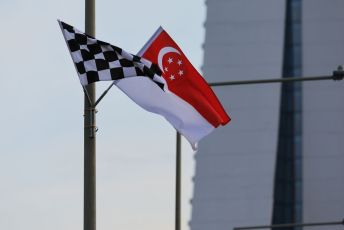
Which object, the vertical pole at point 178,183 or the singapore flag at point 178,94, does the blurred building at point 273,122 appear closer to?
the vertical pole at point 178,183

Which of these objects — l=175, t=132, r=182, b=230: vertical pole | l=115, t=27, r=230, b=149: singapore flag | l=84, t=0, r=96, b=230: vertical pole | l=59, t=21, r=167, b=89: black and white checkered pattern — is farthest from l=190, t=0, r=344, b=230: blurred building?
l=84, t=0, r=96, b=230: vertical pole

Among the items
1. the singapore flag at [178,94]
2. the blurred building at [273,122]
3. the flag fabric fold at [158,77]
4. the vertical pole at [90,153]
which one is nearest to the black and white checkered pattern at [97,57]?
the flag fabric fold at [158,77]

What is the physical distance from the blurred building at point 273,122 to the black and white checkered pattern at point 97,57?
75.4 m

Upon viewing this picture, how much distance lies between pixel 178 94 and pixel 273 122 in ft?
249

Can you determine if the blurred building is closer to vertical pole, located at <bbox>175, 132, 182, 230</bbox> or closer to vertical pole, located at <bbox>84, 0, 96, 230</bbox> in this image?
vertical pole, located at <bbox>175, 132, 182, 230</bbox>

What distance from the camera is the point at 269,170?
9206cm

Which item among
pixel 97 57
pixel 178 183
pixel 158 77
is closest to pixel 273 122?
pixel 178 183

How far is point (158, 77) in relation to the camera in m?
17.1

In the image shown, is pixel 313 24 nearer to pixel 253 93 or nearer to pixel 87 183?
pixel 253 93

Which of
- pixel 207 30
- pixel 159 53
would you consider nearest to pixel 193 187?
pixel 207 30

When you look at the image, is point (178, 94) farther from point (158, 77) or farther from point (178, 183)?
point (178, 183)

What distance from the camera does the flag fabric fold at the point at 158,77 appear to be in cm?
1619

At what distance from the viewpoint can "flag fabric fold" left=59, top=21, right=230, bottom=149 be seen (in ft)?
53.1

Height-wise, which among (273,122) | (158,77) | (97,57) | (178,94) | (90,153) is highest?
(273,122)
